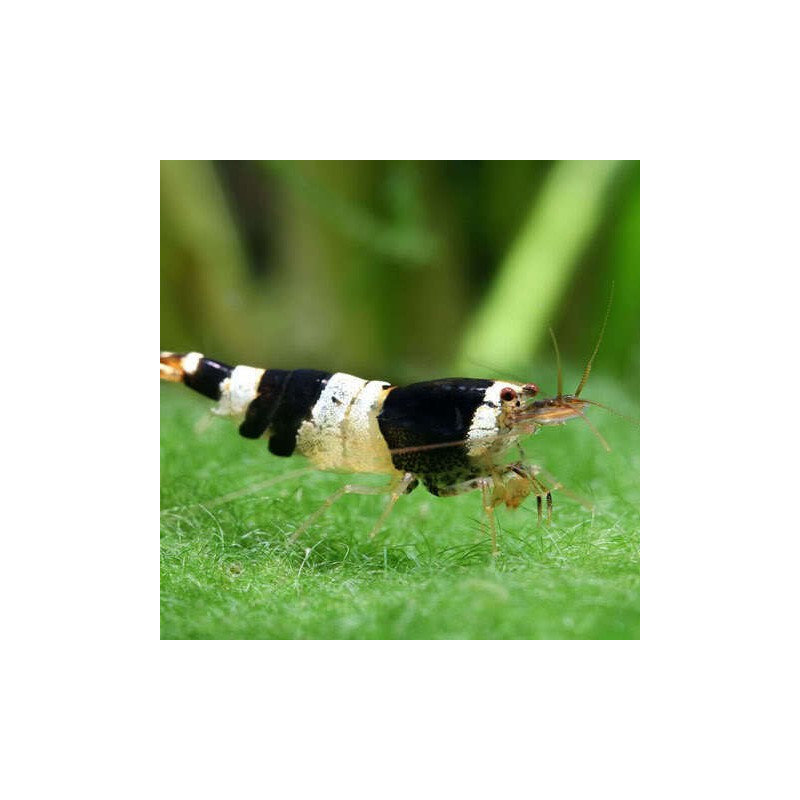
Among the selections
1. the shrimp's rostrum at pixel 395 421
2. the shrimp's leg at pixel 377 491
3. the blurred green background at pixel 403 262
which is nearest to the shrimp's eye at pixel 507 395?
the shrimp's rostrum at pixel 395 421

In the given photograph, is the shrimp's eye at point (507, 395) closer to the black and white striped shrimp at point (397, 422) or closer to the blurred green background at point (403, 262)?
the black and white striped shrimp at point (397, 422)

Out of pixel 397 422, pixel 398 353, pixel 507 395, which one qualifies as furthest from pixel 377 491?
pixel 398 353

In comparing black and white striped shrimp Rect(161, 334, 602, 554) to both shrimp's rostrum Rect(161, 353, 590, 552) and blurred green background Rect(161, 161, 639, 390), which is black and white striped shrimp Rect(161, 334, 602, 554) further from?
blurred green background Rect(161, 161, 639, 390)

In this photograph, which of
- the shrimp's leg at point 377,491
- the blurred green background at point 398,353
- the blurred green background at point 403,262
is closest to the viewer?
the blurred green background at point 398,353

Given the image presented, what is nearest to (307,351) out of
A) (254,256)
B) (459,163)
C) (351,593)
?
(254,256)

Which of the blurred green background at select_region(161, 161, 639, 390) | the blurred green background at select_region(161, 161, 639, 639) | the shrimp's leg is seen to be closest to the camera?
the blurred green background at select_region(161, 161, 639, 639)

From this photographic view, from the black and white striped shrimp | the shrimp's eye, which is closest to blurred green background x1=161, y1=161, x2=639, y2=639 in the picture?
the black and white striped shrimp

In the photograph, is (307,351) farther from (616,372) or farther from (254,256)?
(616,372)
